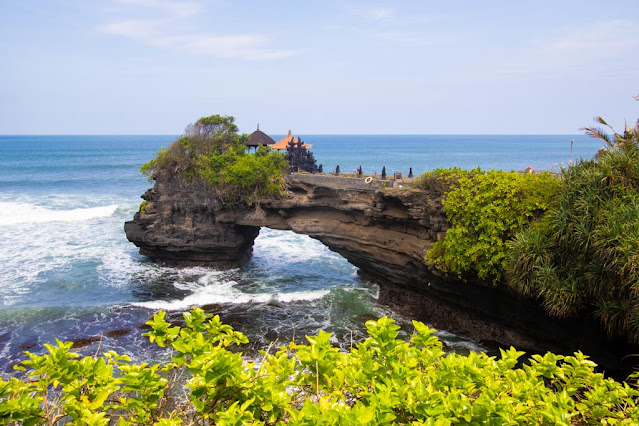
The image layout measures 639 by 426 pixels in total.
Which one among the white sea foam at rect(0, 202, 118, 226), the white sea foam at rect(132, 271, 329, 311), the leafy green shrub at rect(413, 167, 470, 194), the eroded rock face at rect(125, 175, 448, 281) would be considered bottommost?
the white sea foam at rect(132, 271, 329, 311)

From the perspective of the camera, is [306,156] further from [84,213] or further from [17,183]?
[17,183]

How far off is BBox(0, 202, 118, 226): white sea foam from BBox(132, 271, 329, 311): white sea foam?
Result: 1812cm

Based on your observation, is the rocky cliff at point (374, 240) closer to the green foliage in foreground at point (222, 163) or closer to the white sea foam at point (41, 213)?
the green foliage in foreground at point (222, 163)

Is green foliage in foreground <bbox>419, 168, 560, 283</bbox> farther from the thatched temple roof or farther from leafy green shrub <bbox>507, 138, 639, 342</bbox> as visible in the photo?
the thatched temple roof

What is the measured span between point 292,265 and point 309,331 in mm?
9002

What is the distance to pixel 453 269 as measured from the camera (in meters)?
15.7

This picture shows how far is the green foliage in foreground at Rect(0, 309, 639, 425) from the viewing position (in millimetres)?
4223

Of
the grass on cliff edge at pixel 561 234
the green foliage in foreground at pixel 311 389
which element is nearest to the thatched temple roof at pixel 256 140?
the grass on cliff edge at pixel 561 234

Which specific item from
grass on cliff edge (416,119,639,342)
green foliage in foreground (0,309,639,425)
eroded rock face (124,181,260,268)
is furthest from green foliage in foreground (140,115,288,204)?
green foliage in foreground (0,309,639,425)

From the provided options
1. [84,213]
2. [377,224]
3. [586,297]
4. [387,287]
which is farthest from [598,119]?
[84,213]

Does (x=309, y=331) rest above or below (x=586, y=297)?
below

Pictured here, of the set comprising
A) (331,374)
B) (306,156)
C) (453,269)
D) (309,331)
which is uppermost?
(306,156)

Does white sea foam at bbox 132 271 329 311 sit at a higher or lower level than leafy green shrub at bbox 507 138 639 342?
lower

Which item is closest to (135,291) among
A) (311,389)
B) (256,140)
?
(256,140)
